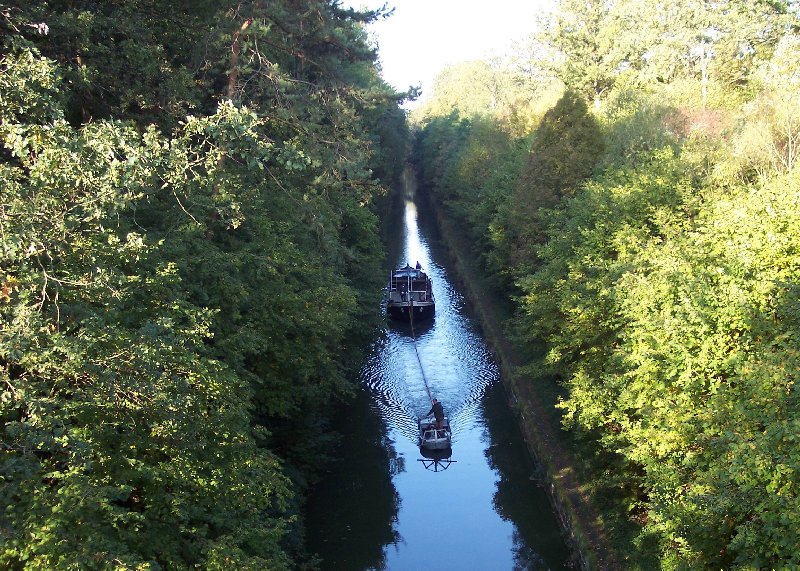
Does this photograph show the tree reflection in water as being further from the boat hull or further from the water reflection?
the boat hull

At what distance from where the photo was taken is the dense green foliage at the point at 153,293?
8086mm

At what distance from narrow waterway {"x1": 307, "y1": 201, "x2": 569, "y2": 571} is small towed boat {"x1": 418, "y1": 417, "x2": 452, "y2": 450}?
485mm

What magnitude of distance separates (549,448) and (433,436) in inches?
163

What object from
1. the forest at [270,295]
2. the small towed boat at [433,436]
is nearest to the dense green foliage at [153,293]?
the forest at [270,295]

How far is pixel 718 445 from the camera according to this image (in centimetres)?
1102

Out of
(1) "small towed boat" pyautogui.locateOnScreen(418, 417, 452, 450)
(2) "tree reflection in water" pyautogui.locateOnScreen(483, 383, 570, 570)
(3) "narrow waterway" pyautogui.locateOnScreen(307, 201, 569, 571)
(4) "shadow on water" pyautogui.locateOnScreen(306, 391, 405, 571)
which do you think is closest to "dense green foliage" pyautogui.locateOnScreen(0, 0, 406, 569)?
(4) "shadow on water" pyautogui.locateOnScreen(306, 391, 405, 571)

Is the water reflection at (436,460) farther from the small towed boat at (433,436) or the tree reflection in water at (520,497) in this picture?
the tree reflection in water at (520,497)

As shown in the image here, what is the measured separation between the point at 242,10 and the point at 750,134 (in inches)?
686

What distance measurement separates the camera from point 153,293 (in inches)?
468

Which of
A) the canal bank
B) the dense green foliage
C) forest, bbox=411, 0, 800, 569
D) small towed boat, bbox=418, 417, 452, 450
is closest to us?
the dense green foliage

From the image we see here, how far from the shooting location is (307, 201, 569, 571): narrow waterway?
62.8ft

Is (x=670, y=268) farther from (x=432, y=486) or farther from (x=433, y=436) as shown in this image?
(x=433, y=436)

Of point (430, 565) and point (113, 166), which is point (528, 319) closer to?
point (430, 565)

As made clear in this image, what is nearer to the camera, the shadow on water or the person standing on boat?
the shadow on water
